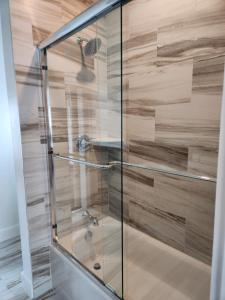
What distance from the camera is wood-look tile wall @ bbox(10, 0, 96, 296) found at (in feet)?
4.48

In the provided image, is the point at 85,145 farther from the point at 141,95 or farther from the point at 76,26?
the point at 76,26

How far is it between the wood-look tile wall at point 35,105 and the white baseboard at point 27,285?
4 cm

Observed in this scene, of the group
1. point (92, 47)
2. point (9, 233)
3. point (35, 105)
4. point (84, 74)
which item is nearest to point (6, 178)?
point (9, 233)

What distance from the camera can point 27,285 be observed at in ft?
5.34

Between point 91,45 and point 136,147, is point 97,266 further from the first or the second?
point 91,45

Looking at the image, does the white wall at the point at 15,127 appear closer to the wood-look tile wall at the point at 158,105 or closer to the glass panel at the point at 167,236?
the wood-look tile wall at the point at 158,105

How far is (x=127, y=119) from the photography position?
1.89m

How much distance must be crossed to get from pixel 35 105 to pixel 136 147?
90 cm

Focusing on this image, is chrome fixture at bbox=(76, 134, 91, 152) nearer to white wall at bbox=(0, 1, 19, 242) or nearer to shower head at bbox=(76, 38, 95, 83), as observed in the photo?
shower head at bbox=(76, 38, 95, 83)

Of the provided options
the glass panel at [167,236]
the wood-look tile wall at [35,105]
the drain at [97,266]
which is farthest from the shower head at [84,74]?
the drain at [97,266]

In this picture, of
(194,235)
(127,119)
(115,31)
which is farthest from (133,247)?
(115,31)

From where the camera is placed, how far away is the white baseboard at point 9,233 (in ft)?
7.47

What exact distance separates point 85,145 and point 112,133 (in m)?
0.37

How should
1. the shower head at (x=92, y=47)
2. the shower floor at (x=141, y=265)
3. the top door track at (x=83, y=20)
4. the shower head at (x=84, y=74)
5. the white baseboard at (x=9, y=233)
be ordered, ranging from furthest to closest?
the white baseboard at (x=9, y=233) → the shower head at (x=84, y=74) → the shower head at (x=92, y=47) → the shower floor at (x=141, y=265) → the top door track at (x=83, y=20)
